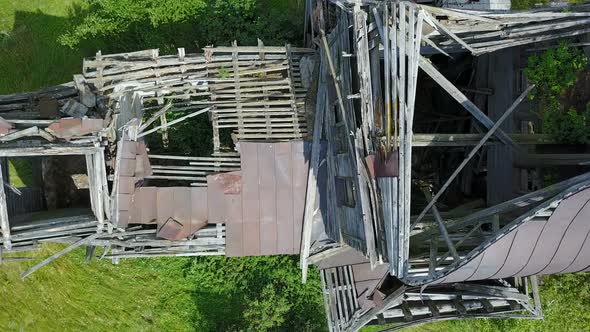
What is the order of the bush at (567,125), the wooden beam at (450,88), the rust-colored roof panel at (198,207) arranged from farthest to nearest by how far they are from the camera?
1. the rust-colored roof panel at (198,207)
2. the bush at (567,125)
3. the wooden beam at (450,88)

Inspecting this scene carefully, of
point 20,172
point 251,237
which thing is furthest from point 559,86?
point 20,172

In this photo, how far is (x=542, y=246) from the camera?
6.78 meters

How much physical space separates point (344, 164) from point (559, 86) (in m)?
4.22

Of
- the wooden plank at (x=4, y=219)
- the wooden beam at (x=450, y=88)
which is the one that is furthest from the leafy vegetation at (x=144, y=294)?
the wooden beam at (x=450, y=88)

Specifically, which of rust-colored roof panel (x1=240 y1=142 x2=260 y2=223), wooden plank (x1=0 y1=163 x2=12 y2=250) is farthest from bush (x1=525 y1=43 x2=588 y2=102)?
wooden plank (x1=0 y1=163 x2=12 y2=250)

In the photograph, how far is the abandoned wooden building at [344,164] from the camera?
712 centimetres

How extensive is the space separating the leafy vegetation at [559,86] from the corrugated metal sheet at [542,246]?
2.38m

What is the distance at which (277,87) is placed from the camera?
1125 cm

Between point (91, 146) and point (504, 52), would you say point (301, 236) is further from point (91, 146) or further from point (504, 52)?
point (504, 52)

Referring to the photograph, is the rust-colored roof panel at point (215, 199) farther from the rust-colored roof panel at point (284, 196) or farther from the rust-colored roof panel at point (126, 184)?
the rust-colored roof panel at point (126, 184)

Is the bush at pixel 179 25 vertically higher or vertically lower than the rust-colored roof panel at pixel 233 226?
higher

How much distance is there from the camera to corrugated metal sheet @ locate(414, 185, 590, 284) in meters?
6.50

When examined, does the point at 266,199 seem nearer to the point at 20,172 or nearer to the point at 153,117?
the point at 153,117

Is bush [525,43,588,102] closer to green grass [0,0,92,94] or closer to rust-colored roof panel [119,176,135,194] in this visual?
rust-colored roof panel [119,176,135,194]
